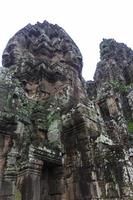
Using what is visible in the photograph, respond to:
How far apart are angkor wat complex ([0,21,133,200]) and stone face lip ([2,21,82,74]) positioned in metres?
0.06

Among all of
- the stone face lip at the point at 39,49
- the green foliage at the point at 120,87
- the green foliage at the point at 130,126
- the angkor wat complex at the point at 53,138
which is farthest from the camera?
the green foliage at the point at 120,87

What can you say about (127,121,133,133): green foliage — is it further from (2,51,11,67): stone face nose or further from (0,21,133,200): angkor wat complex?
(2,51,11,67): stone face nose

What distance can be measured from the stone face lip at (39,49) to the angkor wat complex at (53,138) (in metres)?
0.06

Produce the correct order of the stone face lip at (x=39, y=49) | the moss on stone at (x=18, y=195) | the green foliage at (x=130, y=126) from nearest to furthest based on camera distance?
the moss on stone at (x=18, y=195)
the stone face lip at (x=39, y=49)
the green foliage at (x=130, y=126)

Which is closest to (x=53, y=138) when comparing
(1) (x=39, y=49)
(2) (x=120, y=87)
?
(1) (x=39, y=49)

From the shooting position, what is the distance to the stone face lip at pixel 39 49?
1159 cm

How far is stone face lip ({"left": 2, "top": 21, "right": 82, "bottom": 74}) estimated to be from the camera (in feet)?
38.0

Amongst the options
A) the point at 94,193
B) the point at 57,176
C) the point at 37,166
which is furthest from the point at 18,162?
the point at 94,193

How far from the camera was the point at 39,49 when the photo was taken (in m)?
12.3

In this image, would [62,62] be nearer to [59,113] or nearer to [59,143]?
[59,113]

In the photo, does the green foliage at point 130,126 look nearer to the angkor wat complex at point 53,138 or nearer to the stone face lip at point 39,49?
the stone face lip at point 39,49

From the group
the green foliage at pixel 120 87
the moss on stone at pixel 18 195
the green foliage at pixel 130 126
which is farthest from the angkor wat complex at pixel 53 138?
Answer: the green foliage at pixel 120 87

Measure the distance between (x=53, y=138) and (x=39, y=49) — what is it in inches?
240

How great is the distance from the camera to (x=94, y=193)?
6266 mm
